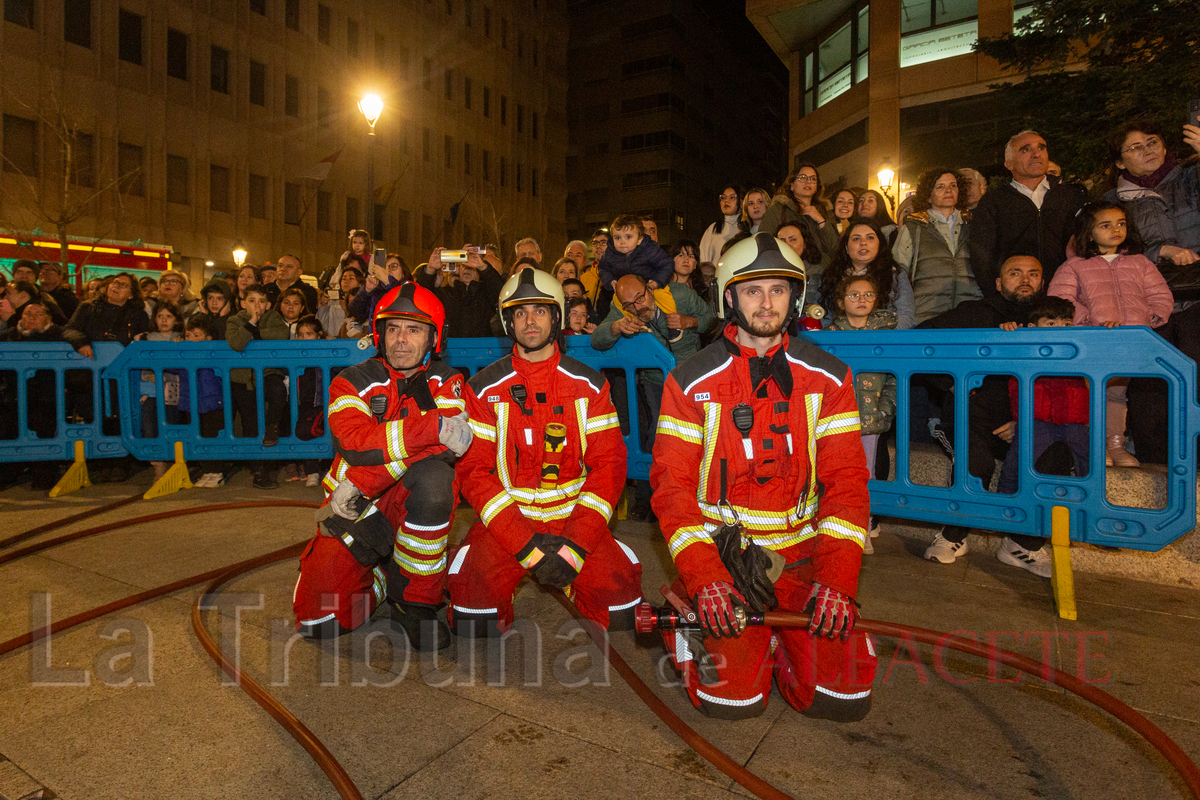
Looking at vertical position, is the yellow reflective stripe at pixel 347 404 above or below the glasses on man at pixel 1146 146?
below

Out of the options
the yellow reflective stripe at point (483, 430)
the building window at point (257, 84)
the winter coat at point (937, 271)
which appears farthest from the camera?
the building window at point (257, 84)

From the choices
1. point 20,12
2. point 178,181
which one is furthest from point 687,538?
point 178,181

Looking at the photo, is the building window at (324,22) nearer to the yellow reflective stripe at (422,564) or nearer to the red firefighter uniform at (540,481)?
the red firefighter uniform at (540,481)

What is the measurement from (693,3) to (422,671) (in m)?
69.2

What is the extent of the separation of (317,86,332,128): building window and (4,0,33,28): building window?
10.5 m

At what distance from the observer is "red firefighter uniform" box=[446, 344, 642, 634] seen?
3287mm

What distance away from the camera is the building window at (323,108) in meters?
31.2

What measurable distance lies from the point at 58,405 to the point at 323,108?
29.3 meters

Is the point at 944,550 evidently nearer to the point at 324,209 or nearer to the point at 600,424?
the point at 600,424

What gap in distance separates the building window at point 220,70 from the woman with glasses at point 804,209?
1117 inches

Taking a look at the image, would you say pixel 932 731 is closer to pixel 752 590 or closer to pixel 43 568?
pixel 752 590

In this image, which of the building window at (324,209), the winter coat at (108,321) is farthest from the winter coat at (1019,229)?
the building window at (324,209)

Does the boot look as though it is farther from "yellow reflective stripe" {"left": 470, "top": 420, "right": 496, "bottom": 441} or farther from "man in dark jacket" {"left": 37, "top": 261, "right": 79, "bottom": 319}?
"man in dark jacket" {"left": 37, "top": 261, "right": 79, "bottom": 319}

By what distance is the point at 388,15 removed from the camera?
1377 inches
